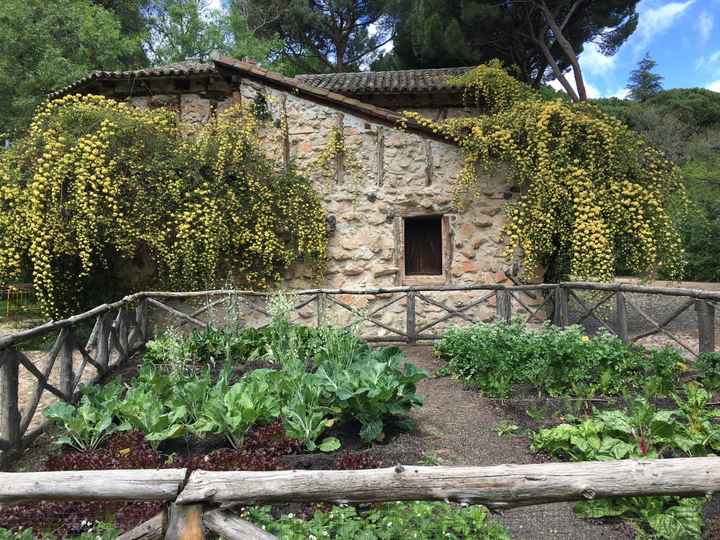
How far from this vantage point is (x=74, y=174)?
771 centimetres

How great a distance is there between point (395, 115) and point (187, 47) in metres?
16.3

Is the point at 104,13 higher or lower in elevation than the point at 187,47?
lower

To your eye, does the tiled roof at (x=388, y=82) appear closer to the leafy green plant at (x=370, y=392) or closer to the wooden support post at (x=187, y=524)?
the leafy green plant at (x=370, y=392)

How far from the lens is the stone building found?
8789mm

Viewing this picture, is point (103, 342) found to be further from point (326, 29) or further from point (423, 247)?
point (326, 29)

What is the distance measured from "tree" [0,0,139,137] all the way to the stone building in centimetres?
657

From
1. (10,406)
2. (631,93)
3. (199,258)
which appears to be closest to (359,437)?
(10,406)

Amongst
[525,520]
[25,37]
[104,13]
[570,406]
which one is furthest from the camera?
[104,13]

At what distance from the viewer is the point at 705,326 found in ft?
18.2

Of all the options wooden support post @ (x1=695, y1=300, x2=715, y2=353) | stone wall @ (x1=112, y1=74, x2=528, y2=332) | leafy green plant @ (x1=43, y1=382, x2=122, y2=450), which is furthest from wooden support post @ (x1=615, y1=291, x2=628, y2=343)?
leafy green plant @ (x1=43, y1=382, x2=122, y2=450)

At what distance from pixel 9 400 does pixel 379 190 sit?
6.32 meters

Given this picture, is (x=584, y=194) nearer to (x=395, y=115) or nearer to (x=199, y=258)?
(x=395, y=115)

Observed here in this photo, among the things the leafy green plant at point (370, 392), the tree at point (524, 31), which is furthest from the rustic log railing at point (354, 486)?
the tree at point (524, 31)

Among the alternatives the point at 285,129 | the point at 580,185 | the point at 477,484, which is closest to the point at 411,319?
the point at 580,185
